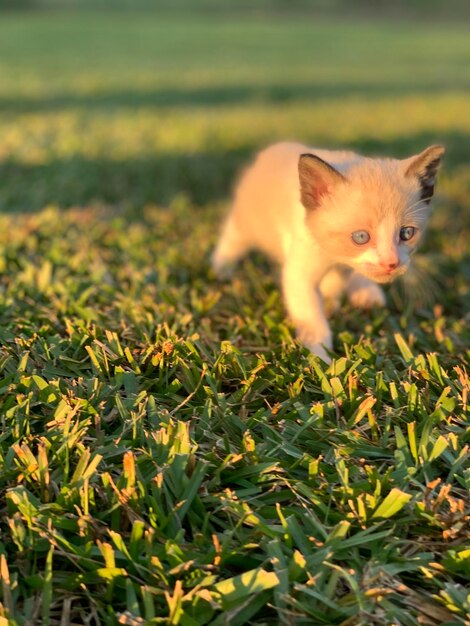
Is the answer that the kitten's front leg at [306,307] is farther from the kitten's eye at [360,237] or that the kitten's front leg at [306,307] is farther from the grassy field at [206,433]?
the kitten's eye at [360,237]

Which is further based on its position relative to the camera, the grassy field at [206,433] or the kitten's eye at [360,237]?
the kitten's eye at [360,237]

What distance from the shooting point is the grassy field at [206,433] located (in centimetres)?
137

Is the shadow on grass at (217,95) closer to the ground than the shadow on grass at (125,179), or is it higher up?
higher up

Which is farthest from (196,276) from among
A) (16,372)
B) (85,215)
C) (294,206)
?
(16,372)

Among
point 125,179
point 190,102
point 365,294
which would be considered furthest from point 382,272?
point 190,102

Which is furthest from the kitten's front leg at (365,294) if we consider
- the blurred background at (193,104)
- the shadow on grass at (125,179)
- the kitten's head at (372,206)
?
the shadow on grass at (125,179)

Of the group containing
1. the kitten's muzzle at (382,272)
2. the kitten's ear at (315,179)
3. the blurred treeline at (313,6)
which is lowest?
the kitten's muzzle at (382,272)

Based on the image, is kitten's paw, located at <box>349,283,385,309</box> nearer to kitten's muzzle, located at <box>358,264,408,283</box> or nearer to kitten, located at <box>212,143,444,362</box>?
kitten, located at <box>212,143,444,362</box>

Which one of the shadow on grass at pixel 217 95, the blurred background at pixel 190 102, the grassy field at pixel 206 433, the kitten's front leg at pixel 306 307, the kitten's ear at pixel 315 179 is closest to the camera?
the grassy field at pixel 206 433

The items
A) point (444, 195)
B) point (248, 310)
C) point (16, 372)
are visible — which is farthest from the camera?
point (444, 195)

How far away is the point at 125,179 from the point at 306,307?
8.54 ft

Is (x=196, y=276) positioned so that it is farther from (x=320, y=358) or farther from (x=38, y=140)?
(x=38, y=140)

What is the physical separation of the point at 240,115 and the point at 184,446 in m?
6.36

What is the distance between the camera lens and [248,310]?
8.55ft
